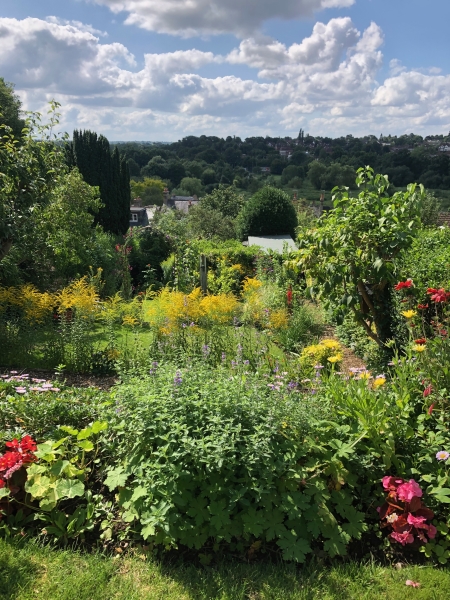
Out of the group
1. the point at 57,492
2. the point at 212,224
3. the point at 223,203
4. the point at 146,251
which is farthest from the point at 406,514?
the point at 223,203

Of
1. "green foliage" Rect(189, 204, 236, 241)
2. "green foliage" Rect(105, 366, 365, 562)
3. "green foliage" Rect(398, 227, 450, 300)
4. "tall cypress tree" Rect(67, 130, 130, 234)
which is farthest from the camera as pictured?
"green foliage" Rect(189, 204, 236, 241)

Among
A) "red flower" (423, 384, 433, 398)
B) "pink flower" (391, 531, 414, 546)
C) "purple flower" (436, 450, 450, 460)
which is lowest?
"pink flower" (391, 531, 414, 546)

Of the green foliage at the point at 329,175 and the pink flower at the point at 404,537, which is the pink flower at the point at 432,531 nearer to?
the pink flower at the point at 404,537

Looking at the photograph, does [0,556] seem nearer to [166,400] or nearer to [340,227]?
[166,400]

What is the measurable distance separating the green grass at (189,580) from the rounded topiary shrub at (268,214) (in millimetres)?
15585

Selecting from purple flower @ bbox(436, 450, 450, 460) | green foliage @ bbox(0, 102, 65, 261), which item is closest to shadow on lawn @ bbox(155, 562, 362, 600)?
purple flower @ bbox(436, 450, 450, 460)

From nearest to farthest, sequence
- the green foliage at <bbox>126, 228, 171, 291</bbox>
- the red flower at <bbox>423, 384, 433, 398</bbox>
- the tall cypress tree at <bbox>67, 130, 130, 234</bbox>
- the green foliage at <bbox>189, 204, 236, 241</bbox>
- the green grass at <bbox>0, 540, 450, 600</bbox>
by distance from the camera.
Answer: the green grass at <bbox>0, 540, 450, 600</bbox> < the red flower at <bbox>423, 384, 433, 398</bbox> < the green foliage at <bbox>126, 228, 171, 291</bbox> < the tall cypress tree at <bbox>67, 130, 130, 234</bbox> < the green foliage at <bbox>189, 204, 236, 241</bbox>

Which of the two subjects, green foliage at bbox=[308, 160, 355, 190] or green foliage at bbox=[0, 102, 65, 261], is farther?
green foliage at bbox=[308, 160, 355, 190]

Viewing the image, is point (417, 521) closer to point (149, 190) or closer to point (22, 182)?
point (22, 182)

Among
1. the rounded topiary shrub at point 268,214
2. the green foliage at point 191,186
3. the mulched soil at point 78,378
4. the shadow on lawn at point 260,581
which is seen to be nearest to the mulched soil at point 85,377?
the mulched soil at point 78,378

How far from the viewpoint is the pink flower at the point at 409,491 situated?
8.14 ft

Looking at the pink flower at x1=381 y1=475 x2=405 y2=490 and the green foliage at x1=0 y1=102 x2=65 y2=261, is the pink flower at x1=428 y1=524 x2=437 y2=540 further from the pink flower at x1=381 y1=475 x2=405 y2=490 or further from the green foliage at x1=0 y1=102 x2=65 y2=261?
the green foliage at x1=0 y1=102 x2=65 y2=261

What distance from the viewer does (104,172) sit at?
1883cm

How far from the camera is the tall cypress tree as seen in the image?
1841cm
